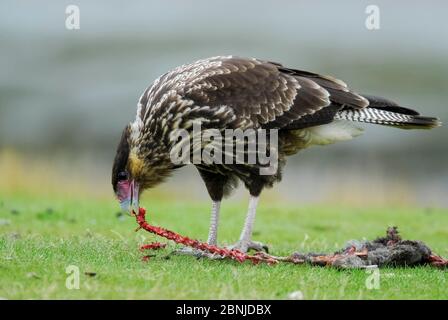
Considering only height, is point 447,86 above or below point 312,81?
below

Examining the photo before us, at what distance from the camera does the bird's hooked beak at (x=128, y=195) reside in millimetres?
9422

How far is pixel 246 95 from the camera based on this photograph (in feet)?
31.5

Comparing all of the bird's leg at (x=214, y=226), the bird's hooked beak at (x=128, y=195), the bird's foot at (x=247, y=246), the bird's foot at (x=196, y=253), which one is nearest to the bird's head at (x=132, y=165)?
the bird's hooked beak at (x=128, y=195)

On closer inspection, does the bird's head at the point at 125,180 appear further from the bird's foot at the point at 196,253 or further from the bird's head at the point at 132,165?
the bird's foot at the point at 196,253

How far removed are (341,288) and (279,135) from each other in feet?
8.89

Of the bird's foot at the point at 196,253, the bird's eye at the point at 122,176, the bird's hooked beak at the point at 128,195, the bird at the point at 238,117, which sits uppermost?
the bird at the point at 238,117

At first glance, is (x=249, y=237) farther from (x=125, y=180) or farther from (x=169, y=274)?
(x=169, y=274)

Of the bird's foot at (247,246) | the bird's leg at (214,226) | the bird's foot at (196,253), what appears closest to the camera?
the bird's foot at (196,253)

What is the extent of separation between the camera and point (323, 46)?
31.8 m

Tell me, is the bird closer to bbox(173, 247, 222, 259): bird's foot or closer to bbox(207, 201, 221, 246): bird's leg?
bbox(207, 201, 221, 246): bird's leg

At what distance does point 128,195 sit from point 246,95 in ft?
5.66

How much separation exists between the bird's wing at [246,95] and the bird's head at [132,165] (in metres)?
0.35

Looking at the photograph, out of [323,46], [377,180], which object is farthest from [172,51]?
[377,180]
